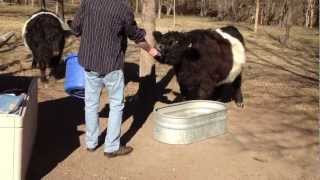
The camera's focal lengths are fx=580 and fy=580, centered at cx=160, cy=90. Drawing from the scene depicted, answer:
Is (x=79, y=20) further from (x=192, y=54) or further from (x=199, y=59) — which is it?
(x=199, y=59)

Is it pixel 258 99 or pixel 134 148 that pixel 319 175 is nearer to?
pixel 134 148

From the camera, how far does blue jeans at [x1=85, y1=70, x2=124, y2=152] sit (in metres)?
6.54

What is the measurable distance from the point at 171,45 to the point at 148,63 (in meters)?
1.37

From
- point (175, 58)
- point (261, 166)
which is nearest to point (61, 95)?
point (175, 58)

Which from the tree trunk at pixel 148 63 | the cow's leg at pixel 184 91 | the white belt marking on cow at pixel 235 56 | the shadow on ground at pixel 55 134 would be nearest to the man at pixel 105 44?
the shadow on ground at pixel 55 134

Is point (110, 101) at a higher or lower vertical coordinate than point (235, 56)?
lower

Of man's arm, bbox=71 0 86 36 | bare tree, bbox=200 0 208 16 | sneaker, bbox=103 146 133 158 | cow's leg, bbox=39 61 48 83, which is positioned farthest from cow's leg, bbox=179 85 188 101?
bare tree, bbox=200 0 208 16

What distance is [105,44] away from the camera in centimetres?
638

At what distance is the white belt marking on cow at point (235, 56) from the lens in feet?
31.0

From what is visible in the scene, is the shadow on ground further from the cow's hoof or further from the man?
the cow's hoof

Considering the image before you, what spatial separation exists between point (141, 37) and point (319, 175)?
2574mm

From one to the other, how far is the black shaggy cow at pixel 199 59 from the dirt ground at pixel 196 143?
65 cm

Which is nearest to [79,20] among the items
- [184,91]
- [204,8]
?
[184,91]

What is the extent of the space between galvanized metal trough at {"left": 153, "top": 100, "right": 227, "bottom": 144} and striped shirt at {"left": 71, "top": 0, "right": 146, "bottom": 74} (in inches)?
50.9
